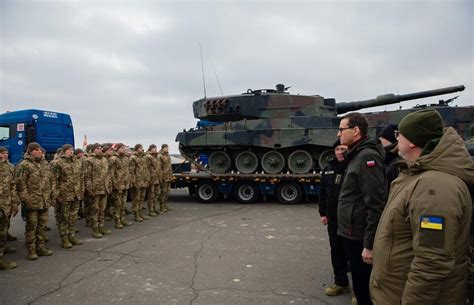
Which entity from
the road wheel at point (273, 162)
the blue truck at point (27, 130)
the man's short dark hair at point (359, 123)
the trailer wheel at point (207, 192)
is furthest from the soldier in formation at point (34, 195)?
the blue truck at point (27, 130)

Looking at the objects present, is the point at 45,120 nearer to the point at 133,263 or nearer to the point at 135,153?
the point at 135,153

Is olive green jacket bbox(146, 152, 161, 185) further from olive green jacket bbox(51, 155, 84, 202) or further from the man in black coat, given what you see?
the man in black coat

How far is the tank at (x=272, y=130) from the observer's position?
460 inches

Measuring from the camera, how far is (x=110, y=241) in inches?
279

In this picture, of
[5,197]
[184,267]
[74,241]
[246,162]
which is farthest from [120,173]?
[246,162]

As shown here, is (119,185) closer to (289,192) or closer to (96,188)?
(96,188)

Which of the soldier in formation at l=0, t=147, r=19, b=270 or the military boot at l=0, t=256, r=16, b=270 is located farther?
the soldier in formation at l=0, t=147, r=19, b=270

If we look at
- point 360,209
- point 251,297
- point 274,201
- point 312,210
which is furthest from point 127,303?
point 274,201

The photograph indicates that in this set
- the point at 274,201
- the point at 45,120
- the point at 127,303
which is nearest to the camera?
the point at 127,303

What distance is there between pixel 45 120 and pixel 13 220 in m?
6.59

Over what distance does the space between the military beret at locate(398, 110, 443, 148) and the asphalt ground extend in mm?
2518

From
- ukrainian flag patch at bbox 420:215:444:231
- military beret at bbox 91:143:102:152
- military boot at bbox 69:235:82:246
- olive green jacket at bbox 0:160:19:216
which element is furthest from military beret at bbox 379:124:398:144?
military beret at bbox 91:143:102:152

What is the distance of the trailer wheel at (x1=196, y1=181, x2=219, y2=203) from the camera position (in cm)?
1209

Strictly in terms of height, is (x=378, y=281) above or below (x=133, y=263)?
above
